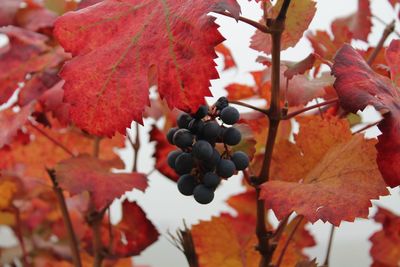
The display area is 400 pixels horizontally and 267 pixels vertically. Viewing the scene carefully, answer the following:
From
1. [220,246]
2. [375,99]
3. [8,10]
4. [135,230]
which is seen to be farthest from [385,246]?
[8,10]

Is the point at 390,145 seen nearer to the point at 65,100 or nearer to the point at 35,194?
the point at 65,100

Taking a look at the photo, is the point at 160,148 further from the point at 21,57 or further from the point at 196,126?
the point at 196,126

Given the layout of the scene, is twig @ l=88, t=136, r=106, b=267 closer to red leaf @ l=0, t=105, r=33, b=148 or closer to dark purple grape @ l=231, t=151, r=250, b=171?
red leaf @ l=0, t=105, r=33, b=148

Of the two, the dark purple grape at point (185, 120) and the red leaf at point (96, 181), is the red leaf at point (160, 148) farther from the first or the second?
the dark purple grape at point (185, 120)

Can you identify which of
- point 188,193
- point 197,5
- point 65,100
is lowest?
point 188,193

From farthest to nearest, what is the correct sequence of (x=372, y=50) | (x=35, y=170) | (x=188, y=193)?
(x=35, y=170) → (x=372, y=50) → (x=188, y=193)

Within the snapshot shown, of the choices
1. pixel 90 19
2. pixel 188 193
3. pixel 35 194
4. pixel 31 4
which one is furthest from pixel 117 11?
pixel 35 194

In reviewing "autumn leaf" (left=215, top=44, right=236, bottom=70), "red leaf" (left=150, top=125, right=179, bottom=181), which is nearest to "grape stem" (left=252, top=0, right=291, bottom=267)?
"red leaf" (left=150, top=125, right=179, bottom=181)
